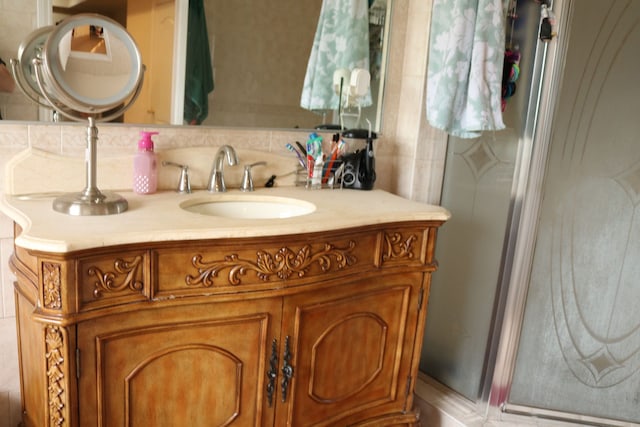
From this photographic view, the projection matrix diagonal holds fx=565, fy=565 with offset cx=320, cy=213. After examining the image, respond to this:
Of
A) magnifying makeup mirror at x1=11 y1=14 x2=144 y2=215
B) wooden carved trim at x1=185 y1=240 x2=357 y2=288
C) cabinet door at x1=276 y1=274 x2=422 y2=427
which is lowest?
cabinet door at x1=276 y1=274 x2=422 y2=427

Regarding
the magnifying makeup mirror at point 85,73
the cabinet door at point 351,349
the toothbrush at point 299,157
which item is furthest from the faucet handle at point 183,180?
the cabinet door at point 351,349

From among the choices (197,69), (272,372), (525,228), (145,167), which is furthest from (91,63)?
(525,228)

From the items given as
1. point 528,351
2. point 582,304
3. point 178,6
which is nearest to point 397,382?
point 528,351

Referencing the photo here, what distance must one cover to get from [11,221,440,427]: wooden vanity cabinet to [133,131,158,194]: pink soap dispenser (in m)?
0.36

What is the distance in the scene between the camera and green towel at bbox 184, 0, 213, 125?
168cm

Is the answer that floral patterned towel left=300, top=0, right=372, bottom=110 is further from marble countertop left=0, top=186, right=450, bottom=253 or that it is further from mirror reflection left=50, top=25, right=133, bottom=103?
mirror reflection left=50, top=25, right=133, bottom=103

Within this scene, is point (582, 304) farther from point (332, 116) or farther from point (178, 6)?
point (178, 6)

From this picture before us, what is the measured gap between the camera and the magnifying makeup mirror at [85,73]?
1.30m

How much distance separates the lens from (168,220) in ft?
4.26

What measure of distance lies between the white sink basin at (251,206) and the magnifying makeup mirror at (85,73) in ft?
1.06

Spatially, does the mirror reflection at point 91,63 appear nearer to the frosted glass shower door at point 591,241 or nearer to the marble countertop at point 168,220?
the marble countertop at point 168,220

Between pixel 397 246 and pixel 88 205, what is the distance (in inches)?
33.0

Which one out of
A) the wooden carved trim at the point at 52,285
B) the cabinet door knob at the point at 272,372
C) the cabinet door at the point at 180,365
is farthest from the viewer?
the cabinet door knob at the point at 272,372

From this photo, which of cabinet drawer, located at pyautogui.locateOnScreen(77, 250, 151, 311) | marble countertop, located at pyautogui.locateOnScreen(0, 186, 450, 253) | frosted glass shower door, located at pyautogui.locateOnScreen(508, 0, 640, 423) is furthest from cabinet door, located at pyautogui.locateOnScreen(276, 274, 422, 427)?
frosted glass shower door, located at pyautogui.locateOnScreen(508, 0, 640, 423)
